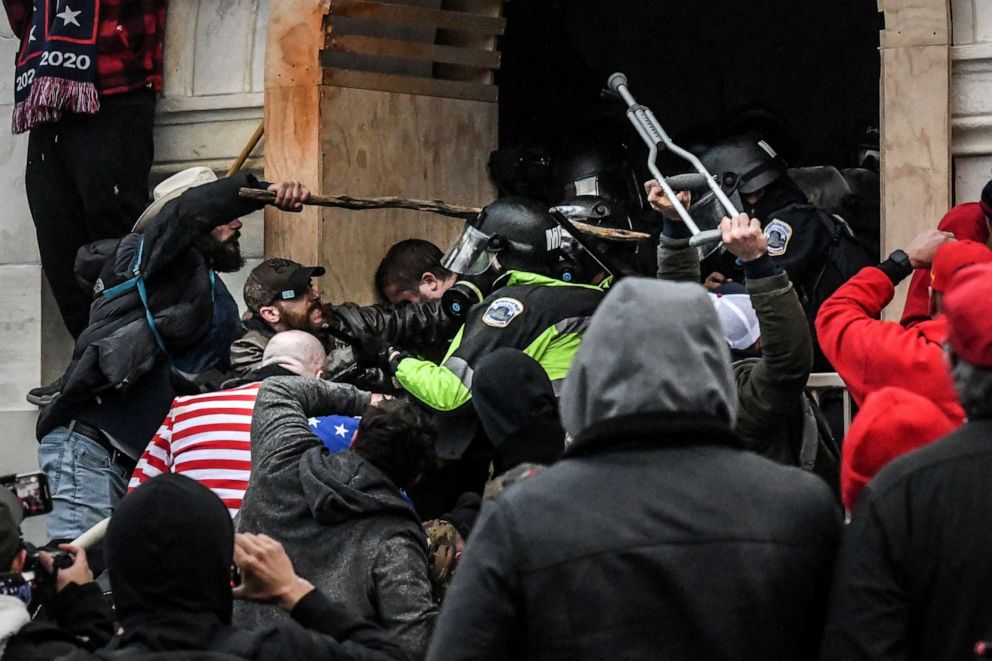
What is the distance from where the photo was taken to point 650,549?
2.94 m

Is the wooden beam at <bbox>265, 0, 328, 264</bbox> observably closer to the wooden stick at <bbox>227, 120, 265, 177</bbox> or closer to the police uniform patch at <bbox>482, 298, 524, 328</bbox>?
the wooden stick at <bbox>227, 120, 265, 177</bbox>

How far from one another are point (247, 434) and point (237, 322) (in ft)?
4.15

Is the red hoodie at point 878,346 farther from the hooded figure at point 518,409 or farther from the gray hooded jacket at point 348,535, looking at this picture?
the gray hooded jacket at point 348,535

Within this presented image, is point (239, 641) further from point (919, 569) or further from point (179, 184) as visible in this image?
point (179, 184)

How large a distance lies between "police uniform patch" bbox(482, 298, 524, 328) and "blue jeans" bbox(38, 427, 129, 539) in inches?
59.7

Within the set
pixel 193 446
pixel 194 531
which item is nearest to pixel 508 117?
pixel 193 446

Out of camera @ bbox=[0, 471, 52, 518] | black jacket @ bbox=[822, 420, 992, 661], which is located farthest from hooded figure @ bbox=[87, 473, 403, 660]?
black jacket @ bbox=[822, 420, 992, 661]

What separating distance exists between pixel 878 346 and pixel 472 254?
2528 millimetres

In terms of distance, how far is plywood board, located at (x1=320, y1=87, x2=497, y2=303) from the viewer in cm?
767

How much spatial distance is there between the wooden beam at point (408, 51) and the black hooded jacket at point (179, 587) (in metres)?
4.37

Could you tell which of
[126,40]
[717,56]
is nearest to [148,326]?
[126,40]

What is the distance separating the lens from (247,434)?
573cm

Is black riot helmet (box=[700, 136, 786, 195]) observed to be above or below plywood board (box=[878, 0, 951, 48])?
below

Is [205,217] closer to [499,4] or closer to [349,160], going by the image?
[349,160]
